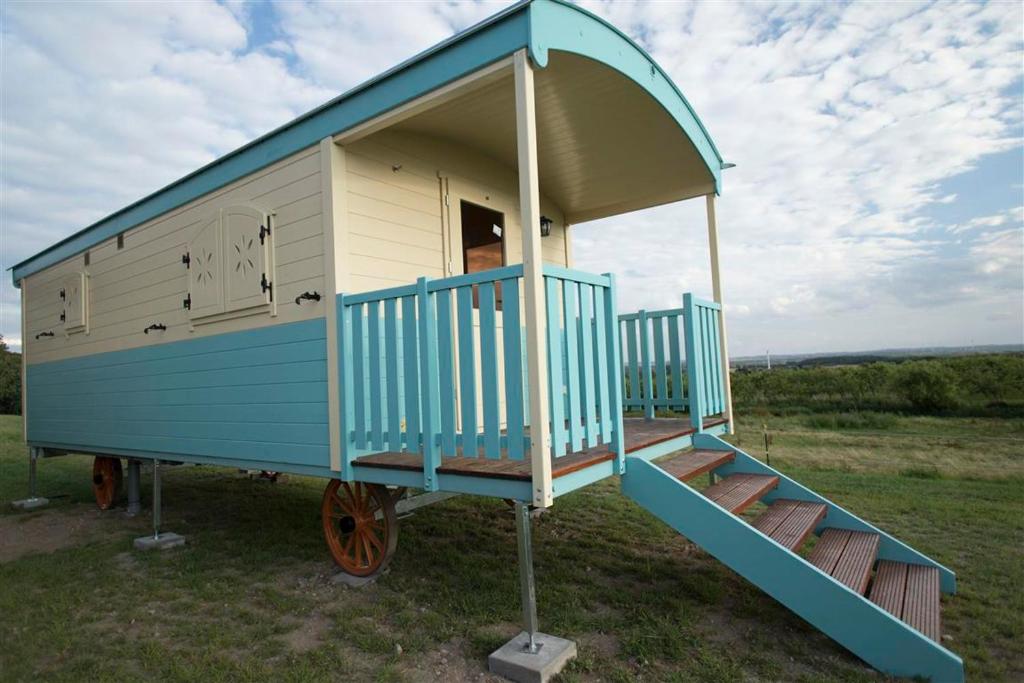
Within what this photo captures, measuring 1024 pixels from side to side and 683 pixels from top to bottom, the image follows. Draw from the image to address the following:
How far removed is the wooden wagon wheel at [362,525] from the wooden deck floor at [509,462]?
1.40 feet

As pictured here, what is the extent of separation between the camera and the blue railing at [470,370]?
274 cm

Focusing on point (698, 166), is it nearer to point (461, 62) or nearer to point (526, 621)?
point (461, 62)

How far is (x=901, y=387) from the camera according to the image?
15.8m

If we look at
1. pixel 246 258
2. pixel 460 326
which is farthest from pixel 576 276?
pixel 246 258

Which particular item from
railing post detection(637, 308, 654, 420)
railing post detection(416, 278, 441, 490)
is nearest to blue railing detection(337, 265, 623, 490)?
railing post detection(416, 278, 441, 490)

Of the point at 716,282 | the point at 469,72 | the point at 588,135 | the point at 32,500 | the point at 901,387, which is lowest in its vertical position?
the point at 32,500

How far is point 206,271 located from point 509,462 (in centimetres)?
312

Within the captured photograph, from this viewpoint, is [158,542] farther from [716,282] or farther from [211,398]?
[716,282]

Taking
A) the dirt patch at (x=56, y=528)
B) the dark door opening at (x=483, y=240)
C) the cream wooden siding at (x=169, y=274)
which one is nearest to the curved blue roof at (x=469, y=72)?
the cream wooden siding at (x=169, y=274)

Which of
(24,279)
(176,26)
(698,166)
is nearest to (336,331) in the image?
(698,166)

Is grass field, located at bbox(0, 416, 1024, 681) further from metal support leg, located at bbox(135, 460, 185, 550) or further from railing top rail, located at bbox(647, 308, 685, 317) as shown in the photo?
railing top rail, located at bbox(647, 308, 685, 317)

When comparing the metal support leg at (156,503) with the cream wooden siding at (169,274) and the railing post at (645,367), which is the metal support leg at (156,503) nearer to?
the cream wooden siding at (169,274)

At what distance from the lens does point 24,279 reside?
7781mm

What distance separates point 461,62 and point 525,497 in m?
Result: 2.14
